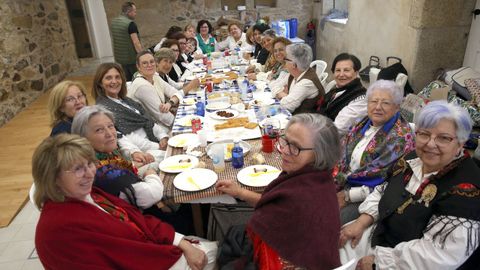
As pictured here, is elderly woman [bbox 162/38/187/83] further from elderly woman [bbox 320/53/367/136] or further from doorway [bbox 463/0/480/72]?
doorway [bbox 463/0/480/72]

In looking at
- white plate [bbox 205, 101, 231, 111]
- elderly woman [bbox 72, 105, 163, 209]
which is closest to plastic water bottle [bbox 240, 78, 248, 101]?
white plate [bbox 205, 101, 231, 111]

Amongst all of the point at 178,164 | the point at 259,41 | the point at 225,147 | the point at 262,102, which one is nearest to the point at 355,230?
the point at 225,147

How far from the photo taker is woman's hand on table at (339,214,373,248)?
1633 mm

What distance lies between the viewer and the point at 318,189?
125 centimetres

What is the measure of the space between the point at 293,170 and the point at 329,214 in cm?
25

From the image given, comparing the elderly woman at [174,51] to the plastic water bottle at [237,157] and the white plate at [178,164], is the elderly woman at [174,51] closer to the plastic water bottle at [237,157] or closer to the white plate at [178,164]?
the white plate at [178,164]

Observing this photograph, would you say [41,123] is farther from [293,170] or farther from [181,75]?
[293,170]

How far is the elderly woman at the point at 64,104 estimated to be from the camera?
2.07 meters

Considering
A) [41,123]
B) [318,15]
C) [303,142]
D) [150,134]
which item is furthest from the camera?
[318,15]

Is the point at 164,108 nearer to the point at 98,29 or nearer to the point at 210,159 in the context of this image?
the point at 210,159

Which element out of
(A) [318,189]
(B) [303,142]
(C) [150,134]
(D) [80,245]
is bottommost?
(C) [150,134]

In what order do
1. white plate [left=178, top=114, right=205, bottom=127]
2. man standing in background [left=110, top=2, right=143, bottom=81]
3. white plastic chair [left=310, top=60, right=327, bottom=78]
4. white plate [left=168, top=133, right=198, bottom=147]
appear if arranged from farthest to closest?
1. man standing in background [left=110, top=2, right=143, bottom=81]
2. white plastic chair [left=310, top=60, right=327, bottom=78]
3. white plate [left=178, top=114, right=205, bottom=127]
4. white plate [left=168, top=133, right=198, bottom=147]

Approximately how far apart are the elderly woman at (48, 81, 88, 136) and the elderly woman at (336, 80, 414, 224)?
5.77 ft

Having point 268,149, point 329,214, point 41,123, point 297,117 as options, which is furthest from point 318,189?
point 41,123
